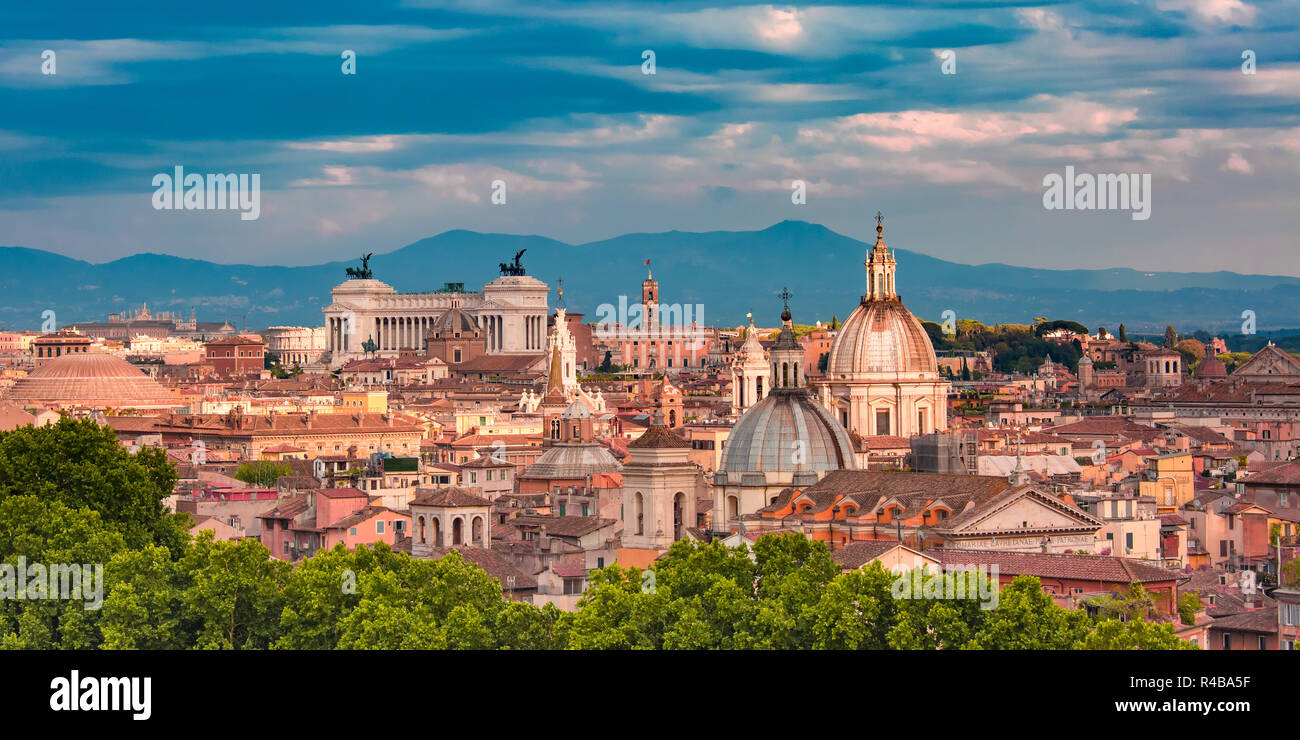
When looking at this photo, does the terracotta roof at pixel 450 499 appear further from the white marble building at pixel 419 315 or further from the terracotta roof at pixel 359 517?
the white marble building at pixel 419 315

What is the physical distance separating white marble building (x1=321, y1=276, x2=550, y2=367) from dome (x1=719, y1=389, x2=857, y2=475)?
125 metres

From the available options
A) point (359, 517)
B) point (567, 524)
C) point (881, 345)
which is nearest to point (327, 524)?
point (359, 517)

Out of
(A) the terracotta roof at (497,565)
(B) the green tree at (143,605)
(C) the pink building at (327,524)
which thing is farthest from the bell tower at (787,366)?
(B) the green tree at (143,605)

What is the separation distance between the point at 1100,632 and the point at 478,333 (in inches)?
5485

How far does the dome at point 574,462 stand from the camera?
63312 mm

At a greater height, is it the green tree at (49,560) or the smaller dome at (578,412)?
the smaller dome at (578,412)

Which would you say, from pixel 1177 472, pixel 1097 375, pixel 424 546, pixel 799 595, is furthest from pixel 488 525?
pixel 1097 375

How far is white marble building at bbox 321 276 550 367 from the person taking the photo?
17688 cm

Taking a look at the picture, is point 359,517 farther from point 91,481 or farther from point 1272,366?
point 1272,366

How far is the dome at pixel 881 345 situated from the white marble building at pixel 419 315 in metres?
92.2

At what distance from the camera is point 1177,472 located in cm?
6384

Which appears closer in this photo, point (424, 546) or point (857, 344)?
point (424, 546)

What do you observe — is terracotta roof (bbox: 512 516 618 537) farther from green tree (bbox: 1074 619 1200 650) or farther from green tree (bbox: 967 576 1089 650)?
green tree (bbox: 1074 619 1200 650)
